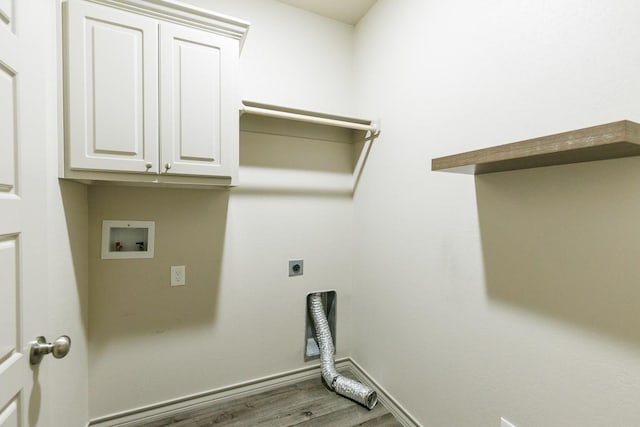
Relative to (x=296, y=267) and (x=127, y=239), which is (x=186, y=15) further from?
(x=296, y=267)

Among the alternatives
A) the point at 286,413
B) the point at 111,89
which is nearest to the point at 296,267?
the point at 286,413

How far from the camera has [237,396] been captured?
2014mm

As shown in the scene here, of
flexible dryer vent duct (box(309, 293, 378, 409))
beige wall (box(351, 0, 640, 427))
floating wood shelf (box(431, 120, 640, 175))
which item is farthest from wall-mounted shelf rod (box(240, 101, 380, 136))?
flexible dryer vent duct (box(309, 293, 378, 409))

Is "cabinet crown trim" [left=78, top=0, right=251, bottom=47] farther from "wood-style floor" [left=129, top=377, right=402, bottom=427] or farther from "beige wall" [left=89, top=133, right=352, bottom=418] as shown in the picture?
"wood-style floor" [left=129, top=377, right=402, bottom=427]

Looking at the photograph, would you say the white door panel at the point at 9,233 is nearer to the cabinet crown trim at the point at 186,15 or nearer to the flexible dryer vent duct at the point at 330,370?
the cabinet crown trim at the point at 186,15

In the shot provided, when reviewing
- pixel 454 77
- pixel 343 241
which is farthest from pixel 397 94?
pixel 343 241

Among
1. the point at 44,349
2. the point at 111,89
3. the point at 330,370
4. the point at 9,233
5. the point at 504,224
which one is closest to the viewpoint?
the point at 9,233

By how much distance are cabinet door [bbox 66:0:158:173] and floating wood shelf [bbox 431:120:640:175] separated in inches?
54.3

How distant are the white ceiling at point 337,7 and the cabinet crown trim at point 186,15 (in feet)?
2.39

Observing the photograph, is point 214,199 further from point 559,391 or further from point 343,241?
point 559,391

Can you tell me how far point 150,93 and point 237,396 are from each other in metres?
1.91

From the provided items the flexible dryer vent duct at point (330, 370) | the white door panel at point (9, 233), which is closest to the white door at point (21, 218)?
the white door panel at point (9, 233)

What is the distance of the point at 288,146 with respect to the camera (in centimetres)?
214

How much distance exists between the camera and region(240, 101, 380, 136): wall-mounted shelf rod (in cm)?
177
